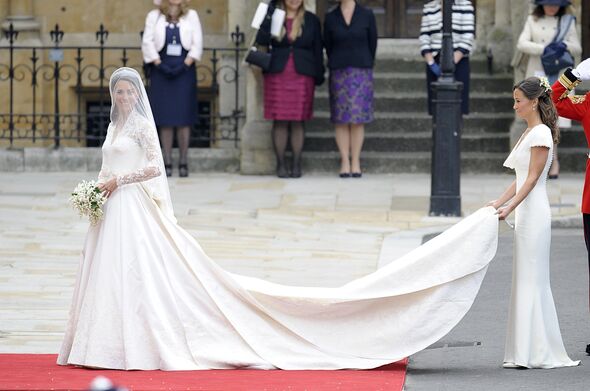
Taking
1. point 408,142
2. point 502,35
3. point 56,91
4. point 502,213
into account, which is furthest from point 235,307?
point 502,35

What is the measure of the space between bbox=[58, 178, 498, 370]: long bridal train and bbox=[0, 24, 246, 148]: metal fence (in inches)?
A: 393

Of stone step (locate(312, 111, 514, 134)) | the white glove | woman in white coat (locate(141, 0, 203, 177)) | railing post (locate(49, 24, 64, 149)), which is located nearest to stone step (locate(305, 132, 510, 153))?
stone step (locate(312, 111, 514, 134))

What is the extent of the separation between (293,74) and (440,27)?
1771 mm

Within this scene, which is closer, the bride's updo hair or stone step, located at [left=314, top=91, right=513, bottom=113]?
the bride's updo hair

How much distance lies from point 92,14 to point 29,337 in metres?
11.8

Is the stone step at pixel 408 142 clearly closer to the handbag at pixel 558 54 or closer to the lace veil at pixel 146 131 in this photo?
the handbag at pixel 558 54

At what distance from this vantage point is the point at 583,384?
28.7ft

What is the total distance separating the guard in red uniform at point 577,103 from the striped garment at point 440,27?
8.17 metres

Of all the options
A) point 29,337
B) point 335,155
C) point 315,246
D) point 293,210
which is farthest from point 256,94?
point 29,337

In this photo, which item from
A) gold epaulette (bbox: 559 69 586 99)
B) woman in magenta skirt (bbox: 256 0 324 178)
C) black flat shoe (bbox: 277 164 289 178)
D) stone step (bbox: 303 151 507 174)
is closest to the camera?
gold epaulette (bbox: 559 69 586 99)

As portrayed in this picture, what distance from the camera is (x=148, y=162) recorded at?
9.60 meters

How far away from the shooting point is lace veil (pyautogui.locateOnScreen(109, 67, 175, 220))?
960 centimetres

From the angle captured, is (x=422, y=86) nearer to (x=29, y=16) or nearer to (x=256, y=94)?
(x=256, y=94)

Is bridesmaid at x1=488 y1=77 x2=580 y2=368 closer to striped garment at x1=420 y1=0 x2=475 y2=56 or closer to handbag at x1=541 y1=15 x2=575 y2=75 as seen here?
striped garment at x1=420 y1=0 x2=475 y2=56
